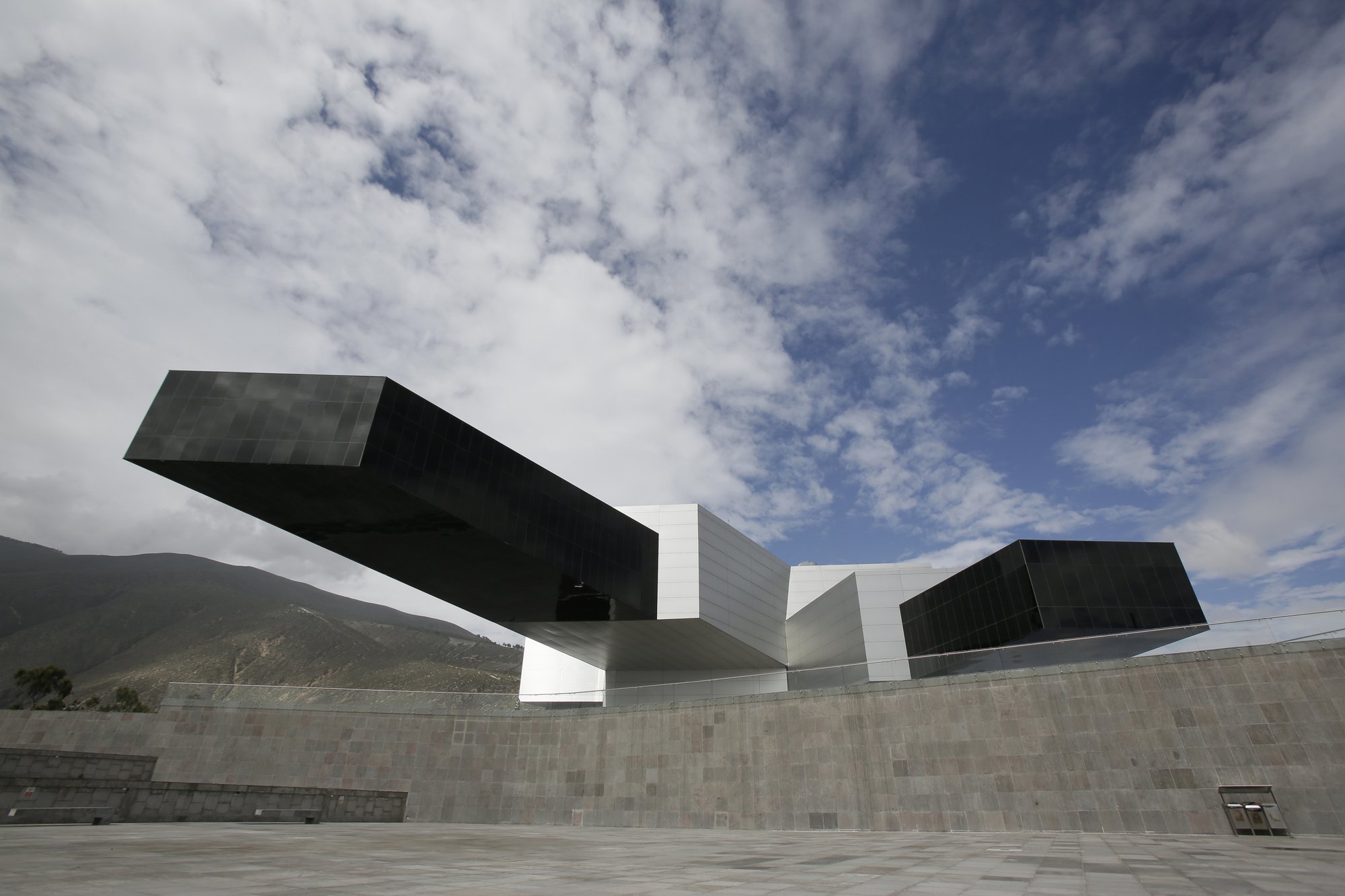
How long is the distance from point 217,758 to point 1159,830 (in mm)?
42720

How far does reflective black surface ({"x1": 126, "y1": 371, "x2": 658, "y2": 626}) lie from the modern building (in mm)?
93

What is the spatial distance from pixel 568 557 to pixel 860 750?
18848 millimetres

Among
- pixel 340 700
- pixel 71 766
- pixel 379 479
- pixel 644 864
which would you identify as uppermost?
pixel 379 479

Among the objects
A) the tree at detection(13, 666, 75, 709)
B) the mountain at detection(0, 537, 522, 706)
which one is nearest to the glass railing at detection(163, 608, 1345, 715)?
the tree at detection(13, 666, 75, 709)

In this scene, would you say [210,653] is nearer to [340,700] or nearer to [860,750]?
[340,700]

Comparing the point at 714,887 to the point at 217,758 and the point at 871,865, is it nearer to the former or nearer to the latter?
the point at 871,865

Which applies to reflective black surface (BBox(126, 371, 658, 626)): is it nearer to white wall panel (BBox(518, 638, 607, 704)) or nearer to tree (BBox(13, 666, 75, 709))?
white wall panel (BBox(518, 638, 607, 704))

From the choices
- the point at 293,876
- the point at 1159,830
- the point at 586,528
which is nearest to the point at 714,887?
the point at 293,876

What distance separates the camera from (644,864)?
473 inches

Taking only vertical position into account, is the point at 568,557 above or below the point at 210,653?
below

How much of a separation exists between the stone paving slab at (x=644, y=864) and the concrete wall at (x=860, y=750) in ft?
6.16

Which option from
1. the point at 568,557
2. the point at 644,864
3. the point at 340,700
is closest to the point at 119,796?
the point at 340,700

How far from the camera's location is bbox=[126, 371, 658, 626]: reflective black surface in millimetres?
28312

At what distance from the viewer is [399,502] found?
30.0 metres
